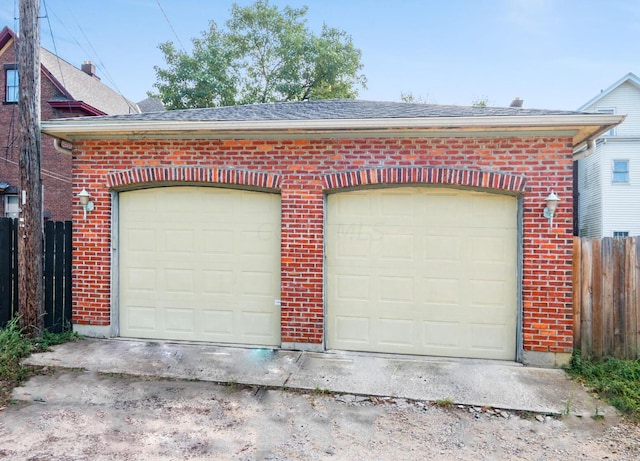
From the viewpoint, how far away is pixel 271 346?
5.88 m

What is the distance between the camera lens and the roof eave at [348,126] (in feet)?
16.1

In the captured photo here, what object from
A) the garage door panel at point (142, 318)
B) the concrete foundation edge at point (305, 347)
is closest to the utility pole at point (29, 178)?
the garage door panel at point (142, 318)

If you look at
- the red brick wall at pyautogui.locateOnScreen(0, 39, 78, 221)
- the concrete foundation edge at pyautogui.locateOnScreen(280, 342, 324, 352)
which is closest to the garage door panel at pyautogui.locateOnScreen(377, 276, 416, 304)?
the concrete foundation edge at pyautogui.locateOnScreen(280, 342, 324, 352)

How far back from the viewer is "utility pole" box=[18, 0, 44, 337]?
5.64 meters

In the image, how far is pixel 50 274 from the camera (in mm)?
6109

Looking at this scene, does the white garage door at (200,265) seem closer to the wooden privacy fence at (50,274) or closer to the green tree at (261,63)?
the wooden privacy fence at (50,274)

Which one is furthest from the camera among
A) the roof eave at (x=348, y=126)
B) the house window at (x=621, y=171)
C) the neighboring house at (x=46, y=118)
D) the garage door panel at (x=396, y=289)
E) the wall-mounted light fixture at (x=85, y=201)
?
the house window at (x=621, y=171)

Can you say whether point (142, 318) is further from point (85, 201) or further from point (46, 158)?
point (46, 158)

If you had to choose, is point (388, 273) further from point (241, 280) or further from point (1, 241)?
point (1, 241)

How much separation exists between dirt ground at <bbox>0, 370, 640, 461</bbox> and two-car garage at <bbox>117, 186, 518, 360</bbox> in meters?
1.49

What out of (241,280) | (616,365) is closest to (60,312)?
(241,280)

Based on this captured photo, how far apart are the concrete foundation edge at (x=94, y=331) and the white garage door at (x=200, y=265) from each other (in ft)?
0.64

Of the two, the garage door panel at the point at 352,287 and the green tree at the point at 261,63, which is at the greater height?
the green tree at the point at 261,63

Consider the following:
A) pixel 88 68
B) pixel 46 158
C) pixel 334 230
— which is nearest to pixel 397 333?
pixel 334 230
